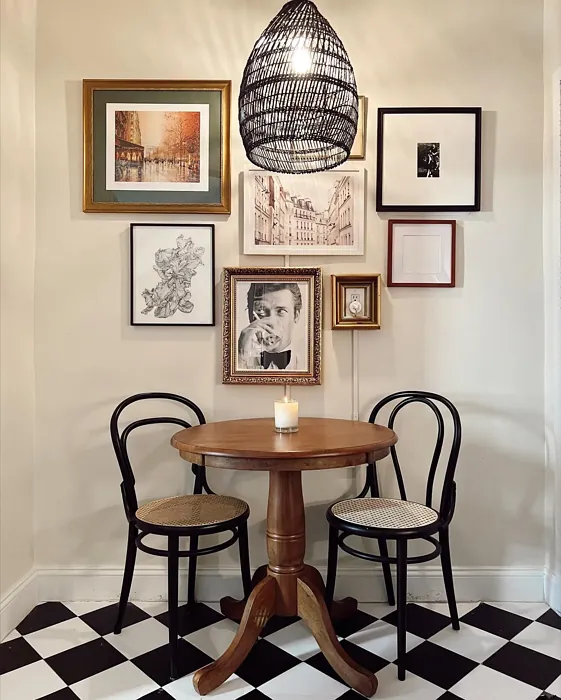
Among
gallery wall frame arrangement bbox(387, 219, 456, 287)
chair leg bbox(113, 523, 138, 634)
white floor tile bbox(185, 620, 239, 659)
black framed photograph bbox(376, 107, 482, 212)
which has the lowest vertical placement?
white floor tile bbox(185, 620, 239, 659)

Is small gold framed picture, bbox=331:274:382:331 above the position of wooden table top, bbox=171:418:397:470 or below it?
above

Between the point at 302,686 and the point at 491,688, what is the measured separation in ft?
1.95

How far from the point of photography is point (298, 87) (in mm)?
1750

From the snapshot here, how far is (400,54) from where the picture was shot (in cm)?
245

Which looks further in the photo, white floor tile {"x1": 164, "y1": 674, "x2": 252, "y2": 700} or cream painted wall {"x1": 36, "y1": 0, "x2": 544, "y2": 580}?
cream painted wall {"x1": 36, "y1": 0, "x2": 544, "y2": 580}

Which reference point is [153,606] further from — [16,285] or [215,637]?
[16,285]

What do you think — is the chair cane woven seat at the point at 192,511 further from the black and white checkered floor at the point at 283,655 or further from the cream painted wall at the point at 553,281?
the cream painted wall at the point at 553,281

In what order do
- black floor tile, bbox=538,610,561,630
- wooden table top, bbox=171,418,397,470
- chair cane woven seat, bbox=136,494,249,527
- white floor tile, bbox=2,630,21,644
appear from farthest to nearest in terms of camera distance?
1. black floor tile, bbox=538,610,561,630
2. white floor tile, bbox=2,630,21,644
3. chair cane woven seat, bbox=136,494,249,527
4. wooden table top, bbox=171,418,397,470

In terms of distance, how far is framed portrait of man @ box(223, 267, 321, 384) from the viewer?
246 cm

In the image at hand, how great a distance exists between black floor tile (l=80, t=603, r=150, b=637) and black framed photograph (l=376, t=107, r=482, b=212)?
1.94 m

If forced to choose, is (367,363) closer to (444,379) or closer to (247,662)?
(444,379)

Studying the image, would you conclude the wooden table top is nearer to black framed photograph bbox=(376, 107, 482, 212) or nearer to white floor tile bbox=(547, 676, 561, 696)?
white floor tile bbox=(547, 676, 561, 696)

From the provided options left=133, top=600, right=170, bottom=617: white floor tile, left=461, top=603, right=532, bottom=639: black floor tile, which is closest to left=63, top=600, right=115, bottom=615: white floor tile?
left=133, top=600, right=170, bottom=617: white floor tile

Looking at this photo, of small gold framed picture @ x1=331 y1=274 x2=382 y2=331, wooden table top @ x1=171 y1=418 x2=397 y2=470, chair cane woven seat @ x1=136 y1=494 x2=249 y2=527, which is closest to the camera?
wooden table top @ x1=171 y1=418 x2=397 y2=470
